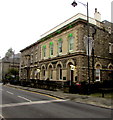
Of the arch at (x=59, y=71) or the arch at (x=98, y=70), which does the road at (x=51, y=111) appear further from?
the arch at (x=59, y=71)

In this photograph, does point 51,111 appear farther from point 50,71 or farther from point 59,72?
point 50,71

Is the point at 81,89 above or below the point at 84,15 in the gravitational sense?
below

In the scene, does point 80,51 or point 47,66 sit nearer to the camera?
point 80,51

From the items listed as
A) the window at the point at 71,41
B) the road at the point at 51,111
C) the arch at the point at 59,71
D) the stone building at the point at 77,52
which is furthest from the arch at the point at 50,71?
the road at the point at 51,111

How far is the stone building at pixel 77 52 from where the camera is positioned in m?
20.7

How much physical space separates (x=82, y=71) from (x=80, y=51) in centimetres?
300

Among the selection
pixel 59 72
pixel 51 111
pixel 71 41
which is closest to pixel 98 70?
pixel 71 41

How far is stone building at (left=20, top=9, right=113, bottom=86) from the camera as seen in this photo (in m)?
20.7

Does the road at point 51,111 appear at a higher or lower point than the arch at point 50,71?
lower

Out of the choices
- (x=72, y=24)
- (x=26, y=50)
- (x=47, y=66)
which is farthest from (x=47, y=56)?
(x=26, y=50)

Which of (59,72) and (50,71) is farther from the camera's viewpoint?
(50,71)

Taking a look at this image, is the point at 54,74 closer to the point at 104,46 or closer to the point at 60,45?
the point at 60,45

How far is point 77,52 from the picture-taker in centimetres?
2047

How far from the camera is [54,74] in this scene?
83.8 ft
